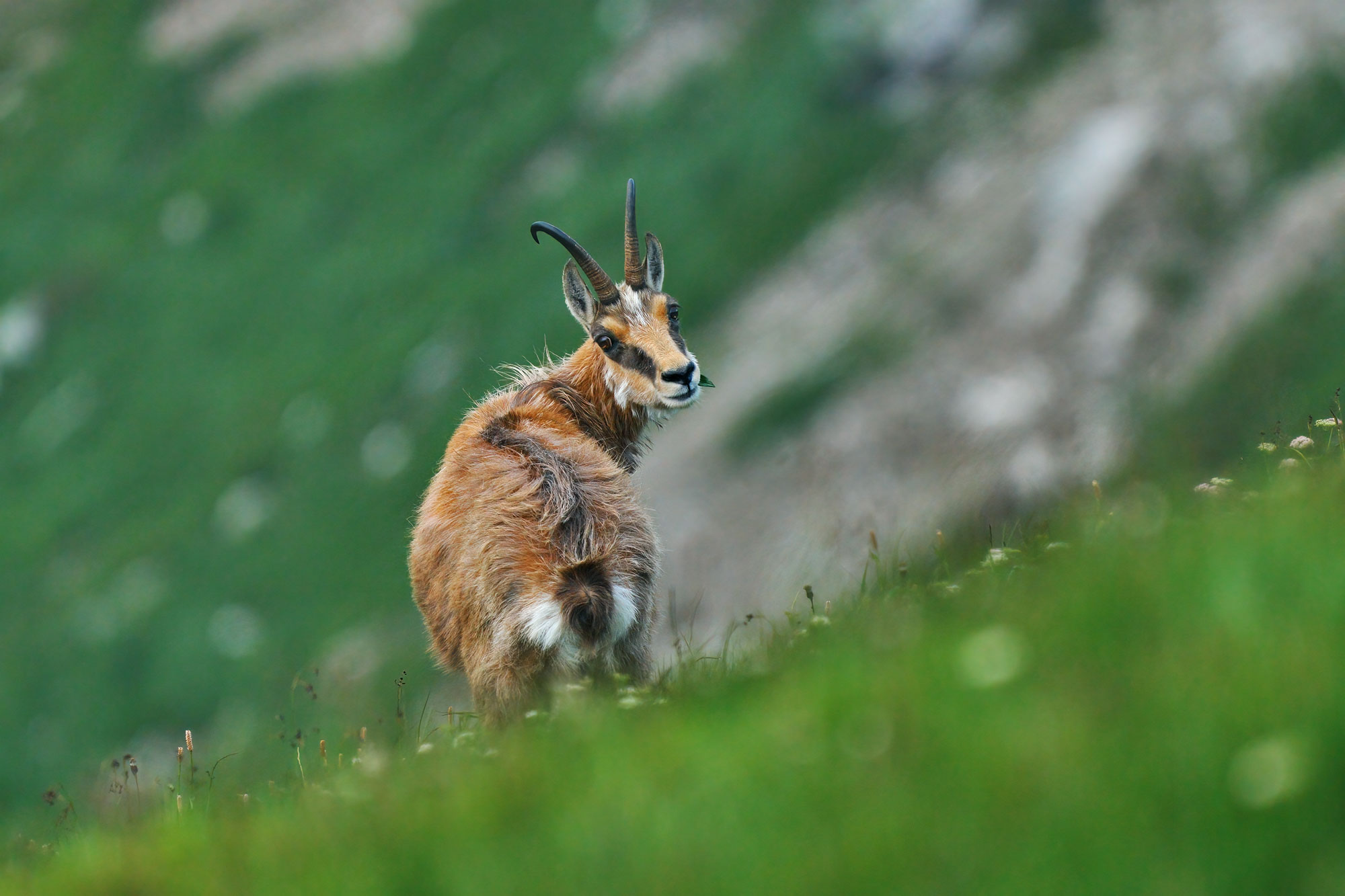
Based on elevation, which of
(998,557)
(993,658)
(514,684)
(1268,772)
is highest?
(514,684)

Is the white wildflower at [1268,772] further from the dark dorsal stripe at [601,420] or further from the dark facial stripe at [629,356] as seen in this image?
the dark facial stripe at [629,356]

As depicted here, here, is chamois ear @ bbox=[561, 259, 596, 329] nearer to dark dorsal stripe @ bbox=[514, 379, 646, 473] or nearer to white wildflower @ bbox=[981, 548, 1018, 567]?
dark dorsal stripe @ bbox=[514, 379, 646, 473]

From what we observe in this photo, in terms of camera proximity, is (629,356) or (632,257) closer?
(629,356)

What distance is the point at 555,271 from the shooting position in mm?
66312

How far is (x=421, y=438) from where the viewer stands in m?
62.9

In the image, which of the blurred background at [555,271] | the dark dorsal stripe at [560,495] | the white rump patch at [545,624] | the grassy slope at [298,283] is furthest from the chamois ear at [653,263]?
the grassy slope at [298,283]

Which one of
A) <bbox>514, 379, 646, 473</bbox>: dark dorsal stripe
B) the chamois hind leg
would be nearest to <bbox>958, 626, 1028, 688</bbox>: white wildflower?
the chamois hind leg

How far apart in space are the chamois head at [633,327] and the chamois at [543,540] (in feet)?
0.06

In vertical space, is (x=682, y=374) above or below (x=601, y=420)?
above

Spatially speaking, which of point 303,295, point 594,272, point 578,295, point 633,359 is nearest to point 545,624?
point 633,359

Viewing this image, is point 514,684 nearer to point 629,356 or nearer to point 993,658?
point 629,356

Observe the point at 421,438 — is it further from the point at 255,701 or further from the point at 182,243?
the point at 182,243

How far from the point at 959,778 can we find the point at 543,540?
6219mm

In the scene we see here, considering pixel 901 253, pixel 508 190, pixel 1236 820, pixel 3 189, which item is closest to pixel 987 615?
pixel 1236 820
